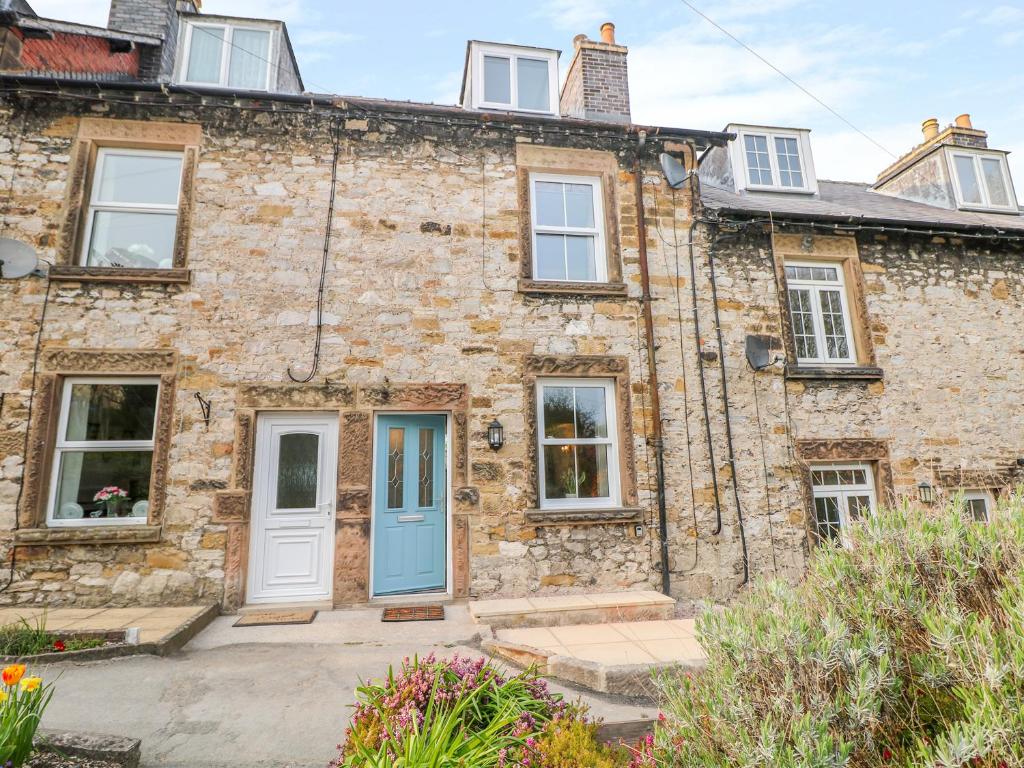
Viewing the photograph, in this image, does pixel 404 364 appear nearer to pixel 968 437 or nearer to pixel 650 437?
pixel 650 437

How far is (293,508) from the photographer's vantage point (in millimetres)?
6215

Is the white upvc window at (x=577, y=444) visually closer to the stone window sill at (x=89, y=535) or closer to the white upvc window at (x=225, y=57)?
the stone window sill at (x=89, y=535)

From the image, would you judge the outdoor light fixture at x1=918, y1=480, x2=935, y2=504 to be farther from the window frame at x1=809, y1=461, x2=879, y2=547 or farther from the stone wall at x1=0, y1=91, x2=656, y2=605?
the stone wall at x1=0, y1=91, x2=656, y2=605

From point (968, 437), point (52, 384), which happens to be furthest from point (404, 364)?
point (968, 437)

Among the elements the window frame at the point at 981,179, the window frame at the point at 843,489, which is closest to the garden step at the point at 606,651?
the window frame at the point at 843,489

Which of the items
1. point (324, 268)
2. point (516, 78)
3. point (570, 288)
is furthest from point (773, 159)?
point (324, 268)

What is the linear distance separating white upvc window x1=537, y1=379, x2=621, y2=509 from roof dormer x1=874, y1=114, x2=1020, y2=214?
8.75 metres

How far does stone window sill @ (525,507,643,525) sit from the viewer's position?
633 cm

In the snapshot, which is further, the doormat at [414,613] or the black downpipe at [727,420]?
the black downpipe at [727,420]

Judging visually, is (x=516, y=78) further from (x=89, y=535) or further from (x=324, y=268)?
(x=89, y=535)

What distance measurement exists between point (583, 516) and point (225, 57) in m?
8.14

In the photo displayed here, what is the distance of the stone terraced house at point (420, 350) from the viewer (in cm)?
597

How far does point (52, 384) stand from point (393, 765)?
606 centimetres

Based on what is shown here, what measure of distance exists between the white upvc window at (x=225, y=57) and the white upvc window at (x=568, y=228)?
14.3ft
